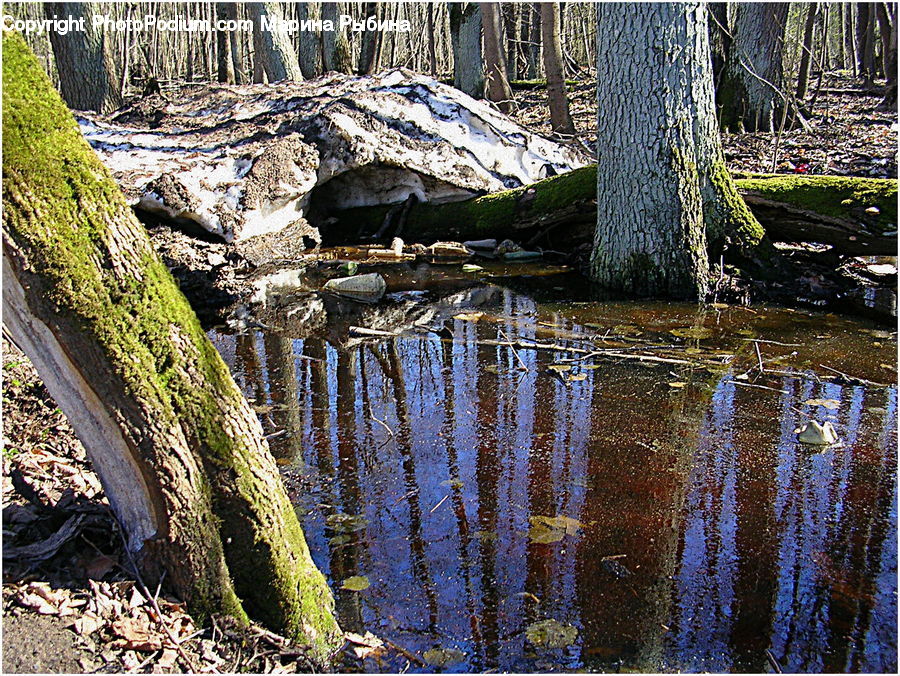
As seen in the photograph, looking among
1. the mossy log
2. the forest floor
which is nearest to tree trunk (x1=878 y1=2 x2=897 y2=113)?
the mossy log

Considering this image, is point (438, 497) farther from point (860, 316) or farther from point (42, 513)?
point (860, 316)

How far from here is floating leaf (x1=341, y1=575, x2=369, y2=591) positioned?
9.79 ft

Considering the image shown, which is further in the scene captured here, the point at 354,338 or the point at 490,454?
the point at 354,338

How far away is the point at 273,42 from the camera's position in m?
14.4

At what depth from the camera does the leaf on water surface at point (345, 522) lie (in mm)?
3414

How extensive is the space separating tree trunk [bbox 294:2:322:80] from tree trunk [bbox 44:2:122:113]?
13.2 feet

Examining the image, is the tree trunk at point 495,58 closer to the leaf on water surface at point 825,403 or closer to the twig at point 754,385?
the twig at point 754,385

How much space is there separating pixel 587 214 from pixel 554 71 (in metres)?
4.43

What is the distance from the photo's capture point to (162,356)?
230 centimetres

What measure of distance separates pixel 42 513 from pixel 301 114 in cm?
830

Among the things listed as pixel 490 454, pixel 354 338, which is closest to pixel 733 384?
pixel 490 454

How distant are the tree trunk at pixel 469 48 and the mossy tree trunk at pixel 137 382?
44.9ft

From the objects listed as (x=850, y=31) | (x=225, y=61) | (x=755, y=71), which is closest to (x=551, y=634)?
(x=755, y=71)

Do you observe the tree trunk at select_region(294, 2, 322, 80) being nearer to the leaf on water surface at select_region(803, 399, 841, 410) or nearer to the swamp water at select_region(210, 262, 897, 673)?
the swamp water at select_region(210, 262, 897, 673)
